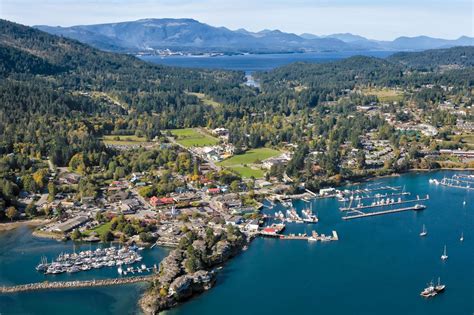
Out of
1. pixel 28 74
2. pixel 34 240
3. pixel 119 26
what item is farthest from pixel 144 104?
pixel 119 26

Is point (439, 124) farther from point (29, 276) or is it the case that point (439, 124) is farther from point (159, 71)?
point (159, 71)

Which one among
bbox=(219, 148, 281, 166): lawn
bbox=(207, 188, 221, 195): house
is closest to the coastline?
bbox=(207, 188, 221, 195): house

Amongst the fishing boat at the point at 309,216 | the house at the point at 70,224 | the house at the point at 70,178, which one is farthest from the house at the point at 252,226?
the house at the point at 70,178

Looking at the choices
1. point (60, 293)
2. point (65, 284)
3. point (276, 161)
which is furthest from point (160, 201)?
point (276, 161)

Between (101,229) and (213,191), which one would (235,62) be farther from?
(101,229)

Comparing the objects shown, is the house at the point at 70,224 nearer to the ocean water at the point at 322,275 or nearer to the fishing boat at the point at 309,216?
the ocean water at the point at 322,275

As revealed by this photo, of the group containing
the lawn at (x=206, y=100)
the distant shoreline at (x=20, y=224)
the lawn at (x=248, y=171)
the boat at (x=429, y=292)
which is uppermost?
the lawn at (x=206, y=100)
